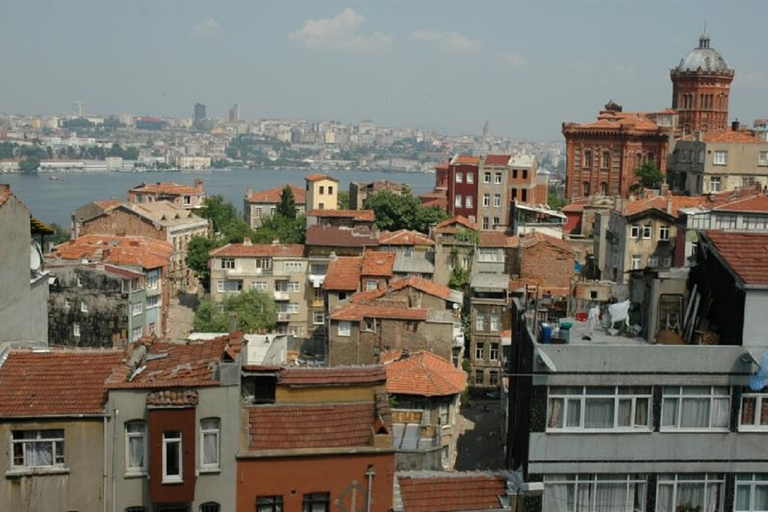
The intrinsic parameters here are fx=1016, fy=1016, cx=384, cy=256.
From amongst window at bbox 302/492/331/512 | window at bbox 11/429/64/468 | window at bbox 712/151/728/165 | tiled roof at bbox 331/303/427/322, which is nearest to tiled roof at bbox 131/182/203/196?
window at bbox 712/151/728/165

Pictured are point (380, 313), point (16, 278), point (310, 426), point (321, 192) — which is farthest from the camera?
point (321, 192)

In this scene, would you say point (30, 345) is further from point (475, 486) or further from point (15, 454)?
point (475, 486)

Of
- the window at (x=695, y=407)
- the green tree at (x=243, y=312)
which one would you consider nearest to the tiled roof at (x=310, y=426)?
the window at (x=695, y=407)

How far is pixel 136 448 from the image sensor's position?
27.2 ft

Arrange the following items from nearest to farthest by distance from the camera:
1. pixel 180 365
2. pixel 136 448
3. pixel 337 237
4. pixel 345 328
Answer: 1. pixel 136 448
2. pixel 180 365
3. pixel 345 328
4. pixel 337 237

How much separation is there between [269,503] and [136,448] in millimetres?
1178

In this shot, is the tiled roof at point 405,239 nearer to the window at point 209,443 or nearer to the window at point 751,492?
the window at point 751,492

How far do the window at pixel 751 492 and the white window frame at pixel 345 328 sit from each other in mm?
14313

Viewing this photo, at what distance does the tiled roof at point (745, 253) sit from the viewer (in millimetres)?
8508

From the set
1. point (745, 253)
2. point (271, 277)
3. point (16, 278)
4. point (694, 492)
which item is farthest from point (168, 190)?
point (694, 492)

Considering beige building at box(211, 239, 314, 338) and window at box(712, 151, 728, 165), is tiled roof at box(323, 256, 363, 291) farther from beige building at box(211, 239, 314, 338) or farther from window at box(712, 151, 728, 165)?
window at box(712, 151, 728, 165)

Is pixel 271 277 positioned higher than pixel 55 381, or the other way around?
pixel 55 381

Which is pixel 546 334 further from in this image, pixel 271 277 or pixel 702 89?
pixel 702 89

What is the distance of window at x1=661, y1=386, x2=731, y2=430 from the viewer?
333 inches
